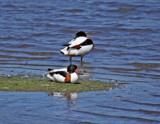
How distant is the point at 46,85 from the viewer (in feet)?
28.4

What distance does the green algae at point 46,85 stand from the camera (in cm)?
831

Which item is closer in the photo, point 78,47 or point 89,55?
point 78,47

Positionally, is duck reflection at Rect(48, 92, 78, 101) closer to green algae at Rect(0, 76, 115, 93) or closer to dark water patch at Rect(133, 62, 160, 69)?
green algae at Rect(0, 76, 115, 93)

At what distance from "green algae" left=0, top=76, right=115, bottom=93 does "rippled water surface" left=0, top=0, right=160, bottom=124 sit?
0.35 metres

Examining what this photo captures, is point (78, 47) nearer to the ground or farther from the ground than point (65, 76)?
farther from the ground

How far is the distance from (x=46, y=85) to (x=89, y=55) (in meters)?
5.40

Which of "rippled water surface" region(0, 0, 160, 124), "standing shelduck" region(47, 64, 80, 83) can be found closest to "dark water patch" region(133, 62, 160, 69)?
"rippled water surface" region(0, 0, 160, 124)

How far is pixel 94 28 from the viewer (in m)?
19.3

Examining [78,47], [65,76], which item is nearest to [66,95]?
[65,76]

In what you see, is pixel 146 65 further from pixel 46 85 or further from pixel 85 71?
pixel 46 85

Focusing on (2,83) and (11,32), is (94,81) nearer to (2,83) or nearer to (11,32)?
(2,83)

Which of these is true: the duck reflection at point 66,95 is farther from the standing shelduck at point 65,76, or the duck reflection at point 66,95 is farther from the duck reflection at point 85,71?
the duck reflection at point 85,71


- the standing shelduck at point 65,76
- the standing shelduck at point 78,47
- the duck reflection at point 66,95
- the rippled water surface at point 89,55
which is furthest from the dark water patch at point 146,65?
the duck reflection at point 66,95

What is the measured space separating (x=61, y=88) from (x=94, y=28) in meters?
11.1
